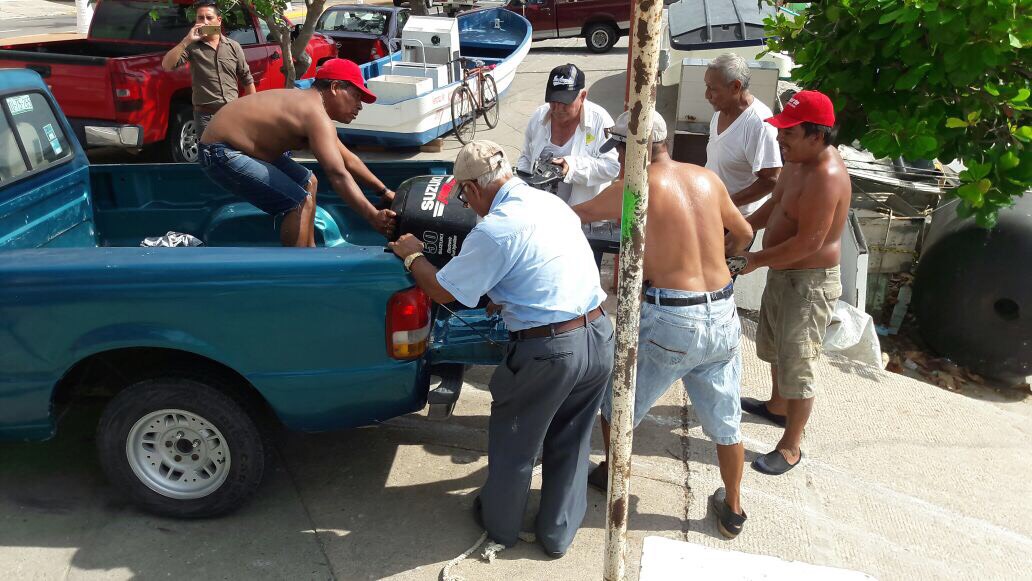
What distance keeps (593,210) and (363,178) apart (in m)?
1.57

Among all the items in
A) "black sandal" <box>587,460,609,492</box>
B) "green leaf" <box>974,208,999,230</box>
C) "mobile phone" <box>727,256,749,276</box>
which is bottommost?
"black sandal" <box>587,460,609,492</box>

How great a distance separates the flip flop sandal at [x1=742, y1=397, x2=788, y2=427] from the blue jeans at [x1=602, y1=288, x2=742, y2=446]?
1.19 metres

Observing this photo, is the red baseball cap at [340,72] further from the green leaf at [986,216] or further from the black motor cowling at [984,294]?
the black motor cowling at [984,294]

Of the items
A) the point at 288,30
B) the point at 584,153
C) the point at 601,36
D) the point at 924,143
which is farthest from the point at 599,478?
the point at 601,36

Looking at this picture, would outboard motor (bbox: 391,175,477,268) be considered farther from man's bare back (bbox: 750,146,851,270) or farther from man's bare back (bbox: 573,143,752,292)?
man's bare back (bbox: 750,146,851,270)

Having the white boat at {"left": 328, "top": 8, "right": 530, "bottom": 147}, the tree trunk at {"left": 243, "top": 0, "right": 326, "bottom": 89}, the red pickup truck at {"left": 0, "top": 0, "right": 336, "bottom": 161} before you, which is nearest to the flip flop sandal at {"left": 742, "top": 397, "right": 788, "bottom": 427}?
the white boat at {"left": 328, "top": 8, "right": 530, "bottom": 147}

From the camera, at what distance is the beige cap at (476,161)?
9.78 feet

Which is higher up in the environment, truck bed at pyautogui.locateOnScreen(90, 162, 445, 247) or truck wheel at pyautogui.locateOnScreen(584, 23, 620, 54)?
truck wheel at pyautogui.locateOnScreen(584, 23, 620, 54)

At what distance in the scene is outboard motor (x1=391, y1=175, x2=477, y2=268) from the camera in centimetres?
405

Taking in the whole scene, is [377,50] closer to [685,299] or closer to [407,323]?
[407,323]

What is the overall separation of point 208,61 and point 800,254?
624cm

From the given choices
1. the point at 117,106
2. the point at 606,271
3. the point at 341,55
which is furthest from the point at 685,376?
the point at 341,55

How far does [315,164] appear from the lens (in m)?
4.95

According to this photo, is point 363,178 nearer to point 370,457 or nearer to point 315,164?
point 315,164
